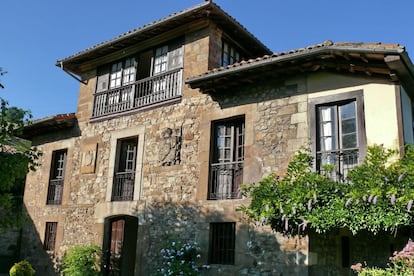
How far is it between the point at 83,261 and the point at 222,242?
407 cm

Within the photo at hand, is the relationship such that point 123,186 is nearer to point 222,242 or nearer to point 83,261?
point 83,261

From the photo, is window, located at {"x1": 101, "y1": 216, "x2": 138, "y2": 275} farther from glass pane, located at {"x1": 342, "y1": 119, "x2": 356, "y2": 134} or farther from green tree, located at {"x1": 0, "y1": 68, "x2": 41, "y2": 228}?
glass pane, located at {"x1": 342, "y1": 119, "x2": 356, "y2": 134}

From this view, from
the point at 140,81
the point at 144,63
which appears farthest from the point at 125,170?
the point at 144,63

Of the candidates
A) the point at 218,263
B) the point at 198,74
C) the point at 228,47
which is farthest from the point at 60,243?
the point at 228,47

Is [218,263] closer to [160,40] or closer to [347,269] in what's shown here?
[347,269]

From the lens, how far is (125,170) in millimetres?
12516

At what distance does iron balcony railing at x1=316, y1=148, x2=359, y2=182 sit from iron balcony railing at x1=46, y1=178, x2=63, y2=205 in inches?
355

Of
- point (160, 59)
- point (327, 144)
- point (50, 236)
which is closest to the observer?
point (327, 144)

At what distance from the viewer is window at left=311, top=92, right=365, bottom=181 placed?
8.18 m

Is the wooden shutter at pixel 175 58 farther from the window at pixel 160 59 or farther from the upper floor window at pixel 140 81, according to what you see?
the window at pixel 160 59

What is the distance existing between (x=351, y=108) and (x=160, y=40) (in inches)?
231

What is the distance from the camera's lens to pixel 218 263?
9.46 metres

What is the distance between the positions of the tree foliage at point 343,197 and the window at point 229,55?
4237 millimetres

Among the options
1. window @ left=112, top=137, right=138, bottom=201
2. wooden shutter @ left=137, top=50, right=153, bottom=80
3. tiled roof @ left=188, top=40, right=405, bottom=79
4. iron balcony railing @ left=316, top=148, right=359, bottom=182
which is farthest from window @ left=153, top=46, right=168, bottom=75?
iron balcony railing @ left=316, top=148, right=359, bottom=182
